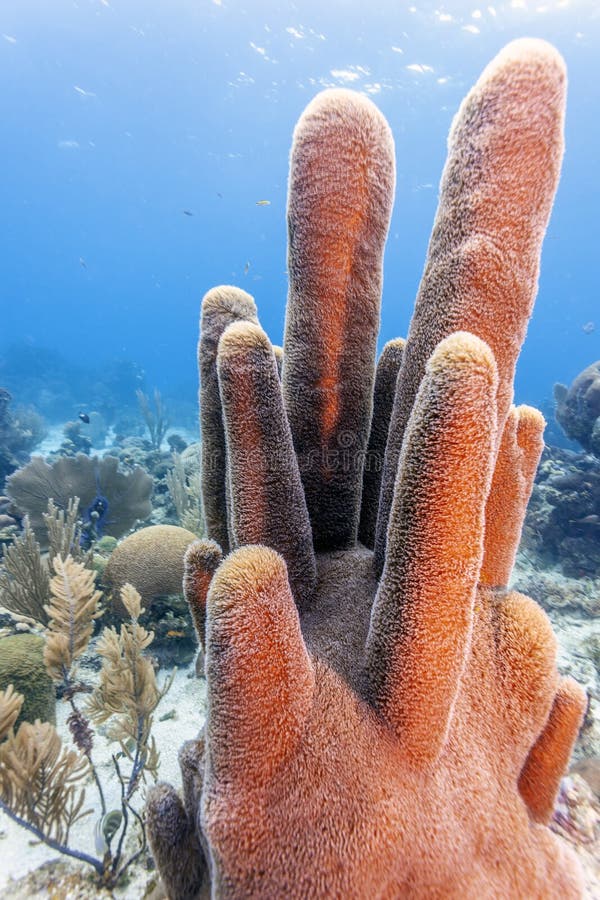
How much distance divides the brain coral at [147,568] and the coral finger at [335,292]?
3636 millimetres

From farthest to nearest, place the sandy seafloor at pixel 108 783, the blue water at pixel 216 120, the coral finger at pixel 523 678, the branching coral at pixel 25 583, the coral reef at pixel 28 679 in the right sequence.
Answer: the blue water at pixel 216 120 → the branching coral at pixel 25 583 → the coral reef at pixel 28 679 → the sandy seafloor at pixel 108 783 → the coral finger at pixel 523 678

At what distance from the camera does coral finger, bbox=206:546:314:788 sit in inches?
34.9

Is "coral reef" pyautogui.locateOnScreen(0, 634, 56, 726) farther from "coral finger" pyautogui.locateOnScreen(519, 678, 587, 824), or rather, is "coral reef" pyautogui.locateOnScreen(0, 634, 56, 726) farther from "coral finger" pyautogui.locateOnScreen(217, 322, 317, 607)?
"coral finger" pyautogui.locateOnScreen(519, 678, 587, 824)

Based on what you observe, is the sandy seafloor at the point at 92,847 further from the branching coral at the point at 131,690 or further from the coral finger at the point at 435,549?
the coral finger at the point at 435,549

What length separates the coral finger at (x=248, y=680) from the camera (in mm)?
886

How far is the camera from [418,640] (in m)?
0.91

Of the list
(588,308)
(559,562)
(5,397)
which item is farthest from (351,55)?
(588,308)

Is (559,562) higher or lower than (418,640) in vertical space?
lower

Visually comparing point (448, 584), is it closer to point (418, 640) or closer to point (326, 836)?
point (418, 640)

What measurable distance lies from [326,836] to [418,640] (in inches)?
15.7

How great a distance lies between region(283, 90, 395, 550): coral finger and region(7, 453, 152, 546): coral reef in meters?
6.00

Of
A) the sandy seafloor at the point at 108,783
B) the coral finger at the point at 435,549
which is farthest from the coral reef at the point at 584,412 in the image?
the coral finger at the point at 435,549

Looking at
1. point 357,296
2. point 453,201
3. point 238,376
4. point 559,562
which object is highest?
point 453,201

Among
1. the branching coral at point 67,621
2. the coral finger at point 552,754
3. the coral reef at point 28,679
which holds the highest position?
the coral finger at point 552,754
